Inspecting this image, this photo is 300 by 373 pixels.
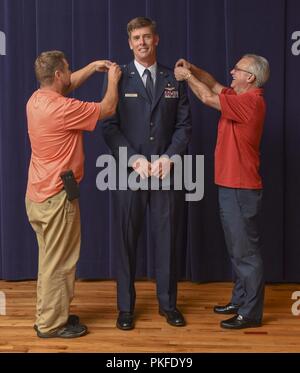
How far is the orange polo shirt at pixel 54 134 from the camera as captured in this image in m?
2.55

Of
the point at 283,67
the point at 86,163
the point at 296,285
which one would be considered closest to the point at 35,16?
the point at 86,163

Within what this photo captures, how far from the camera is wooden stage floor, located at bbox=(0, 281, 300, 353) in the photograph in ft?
8.54

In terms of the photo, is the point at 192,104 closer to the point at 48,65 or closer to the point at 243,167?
the point at 243,167

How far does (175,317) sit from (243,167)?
2.81 feet

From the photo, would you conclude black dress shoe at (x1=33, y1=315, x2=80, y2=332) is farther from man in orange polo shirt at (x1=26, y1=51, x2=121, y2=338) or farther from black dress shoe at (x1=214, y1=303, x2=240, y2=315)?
black dress shoe at (x1=214, y1=303, x2=240, y2=315)

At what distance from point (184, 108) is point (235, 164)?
15.7 inches

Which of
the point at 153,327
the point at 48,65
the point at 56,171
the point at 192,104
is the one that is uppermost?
the point at 48,65

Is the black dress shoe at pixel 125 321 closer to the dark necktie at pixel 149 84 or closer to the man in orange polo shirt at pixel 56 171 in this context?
the man in orange polo shirt at pixel 56 171

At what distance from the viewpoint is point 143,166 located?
2.74 m

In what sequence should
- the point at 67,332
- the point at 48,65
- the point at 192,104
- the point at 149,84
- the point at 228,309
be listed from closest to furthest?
the point at 48,65 < the point at 67,332 < the point at 149,84 < the point at 228,309 < the point at 192,104

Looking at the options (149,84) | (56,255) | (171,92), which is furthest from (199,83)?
(56,255)

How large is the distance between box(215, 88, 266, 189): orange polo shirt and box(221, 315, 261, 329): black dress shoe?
2.25 feet

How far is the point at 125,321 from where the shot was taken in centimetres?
282

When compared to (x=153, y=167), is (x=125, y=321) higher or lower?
lower
